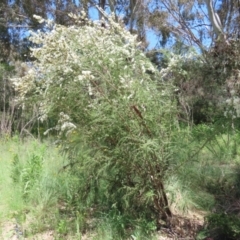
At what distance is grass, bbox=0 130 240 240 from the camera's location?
11.9 feet

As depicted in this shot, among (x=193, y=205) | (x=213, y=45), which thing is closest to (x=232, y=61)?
(x=213, y=45)

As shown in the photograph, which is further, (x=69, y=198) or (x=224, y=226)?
(x=69, y=198)

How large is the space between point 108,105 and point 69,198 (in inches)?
49.5

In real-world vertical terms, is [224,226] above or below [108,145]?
below

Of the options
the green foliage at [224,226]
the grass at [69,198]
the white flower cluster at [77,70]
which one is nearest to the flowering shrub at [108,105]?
the white flower cluster at [77,70]

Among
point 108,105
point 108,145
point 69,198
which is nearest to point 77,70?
point 108,105

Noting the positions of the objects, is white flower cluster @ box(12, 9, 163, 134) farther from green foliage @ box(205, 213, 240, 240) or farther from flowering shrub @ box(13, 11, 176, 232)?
green foliage @ box(205, 213, 240, 240)

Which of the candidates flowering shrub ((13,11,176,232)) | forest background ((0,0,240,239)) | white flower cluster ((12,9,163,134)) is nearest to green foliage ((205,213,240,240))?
forest background ((0,0,240,239))

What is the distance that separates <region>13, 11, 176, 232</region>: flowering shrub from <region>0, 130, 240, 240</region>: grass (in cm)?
25

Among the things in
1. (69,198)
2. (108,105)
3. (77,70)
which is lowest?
(69,198)

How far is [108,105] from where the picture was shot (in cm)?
339

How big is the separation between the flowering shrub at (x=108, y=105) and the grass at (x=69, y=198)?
0.25 m

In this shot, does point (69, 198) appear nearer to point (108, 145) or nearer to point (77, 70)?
point (108, 145)

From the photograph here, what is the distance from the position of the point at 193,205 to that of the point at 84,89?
1.97 m
